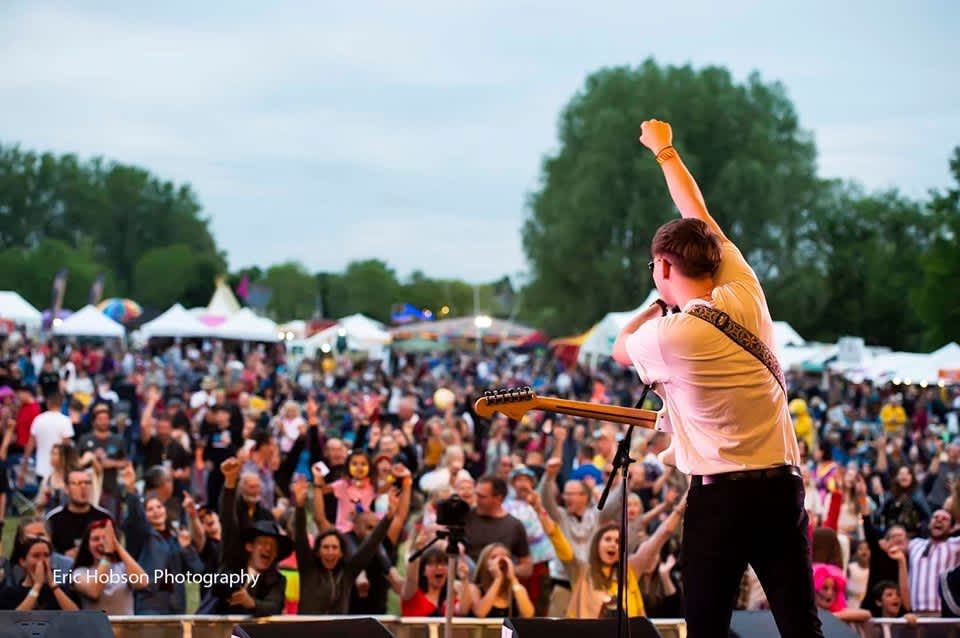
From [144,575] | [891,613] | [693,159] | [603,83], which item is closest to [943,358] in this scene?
[891,613]

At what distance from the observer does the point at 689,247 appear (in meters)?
3.64

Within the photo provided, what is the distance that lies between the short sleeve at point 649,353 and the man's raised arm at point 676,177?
33 centimetres

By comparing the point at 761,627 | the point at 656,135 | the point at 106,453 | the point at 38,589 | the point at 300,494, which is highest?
the point at 656,135

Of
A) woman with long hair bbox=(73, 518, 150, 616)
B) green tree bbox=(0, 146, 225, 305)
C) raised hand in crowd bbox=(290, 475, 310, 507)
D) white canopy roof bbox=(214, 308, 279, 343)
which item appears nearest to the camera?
woman with long hair bbox=(73, 518, 150, 616)

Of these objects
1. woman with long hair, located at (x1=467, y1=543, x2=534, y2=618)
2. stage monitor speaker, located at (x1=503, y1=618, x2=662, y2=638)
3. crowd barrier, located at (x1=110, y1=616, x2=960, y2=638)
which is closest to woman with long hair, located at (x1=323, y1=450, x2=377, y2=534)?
woman with long hair, located at (x1=467, y1=543, x2=534, y2=618)

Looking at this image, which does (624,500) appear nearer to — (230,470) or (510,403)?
(510,403)

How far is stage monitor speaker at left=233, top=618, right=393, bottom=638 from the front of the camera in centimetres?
439

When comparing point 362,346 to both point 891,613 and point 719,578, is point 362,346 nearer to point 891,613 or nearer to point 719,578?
point 891,613

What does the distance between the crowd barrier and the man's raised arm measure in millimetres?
2097

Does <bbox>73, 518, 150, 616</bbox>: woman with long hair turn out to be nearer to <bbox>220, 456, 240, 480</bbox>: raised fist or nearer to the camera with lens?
<bbox>220, 456, 240, 480</bbox>: raised fist

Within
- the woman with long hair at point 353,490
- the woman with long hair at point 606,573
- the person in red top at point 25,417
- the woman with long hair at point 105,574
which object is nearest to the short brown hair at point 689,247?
the woman with long hair at point 606,573

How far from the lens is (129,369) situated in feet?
94.9

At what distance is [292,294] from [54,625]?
14128cm

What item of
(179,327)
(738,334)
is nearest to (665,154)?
(738,334)
